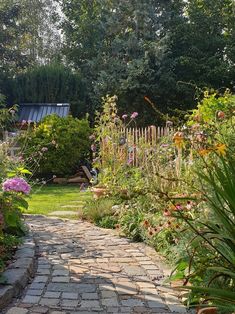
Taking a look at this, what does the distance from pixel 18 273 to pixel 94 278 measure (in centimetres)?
64

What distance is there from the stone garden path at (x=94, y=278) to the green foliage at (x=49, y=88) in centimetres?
1576

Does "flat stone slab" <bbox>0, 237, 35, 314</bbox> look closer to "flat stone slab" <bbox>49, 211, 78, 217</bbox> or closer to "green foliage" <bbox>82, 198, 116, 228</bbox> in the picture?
"green foliage" <bbox>82, 198, 116, 228</bbox>

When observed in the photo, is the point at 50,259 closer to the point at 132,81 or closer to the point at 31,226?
the point at 31,226

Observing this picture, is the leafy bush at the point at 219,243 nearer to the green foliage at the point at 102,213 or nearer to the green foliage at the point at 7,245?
the green foliage at the point at 7,245

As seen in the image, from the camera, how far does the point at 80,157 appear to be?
44.2ft

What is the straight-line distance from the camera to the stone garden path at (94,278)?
3266 millimetres

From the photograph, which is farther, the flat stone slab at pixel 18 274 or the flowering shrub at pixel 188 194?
the flat stone slab at pixel 18 274

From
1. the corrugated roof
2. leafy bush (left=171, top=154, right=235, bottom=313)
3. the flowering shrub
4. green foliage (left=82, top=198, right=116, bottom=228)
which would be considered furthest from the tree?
leafy bush (left=171, top=154, right=235, bottom=313)

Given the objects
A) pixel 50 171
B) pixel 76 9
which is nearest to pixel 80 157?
pixel 50 171

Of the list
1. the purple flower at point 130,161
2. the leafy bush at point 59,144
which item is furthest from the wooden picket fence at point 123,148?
the leafy bush at point 59,144

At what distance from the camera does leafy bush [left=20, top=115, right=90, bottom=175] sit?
12758 millimetres

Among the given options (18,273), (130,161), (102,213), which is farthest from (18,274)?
(130,161)

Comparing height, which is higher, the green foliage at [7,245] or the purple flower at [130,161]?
the purple flower at [130,161]

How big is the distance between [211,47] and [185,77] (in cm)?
183
